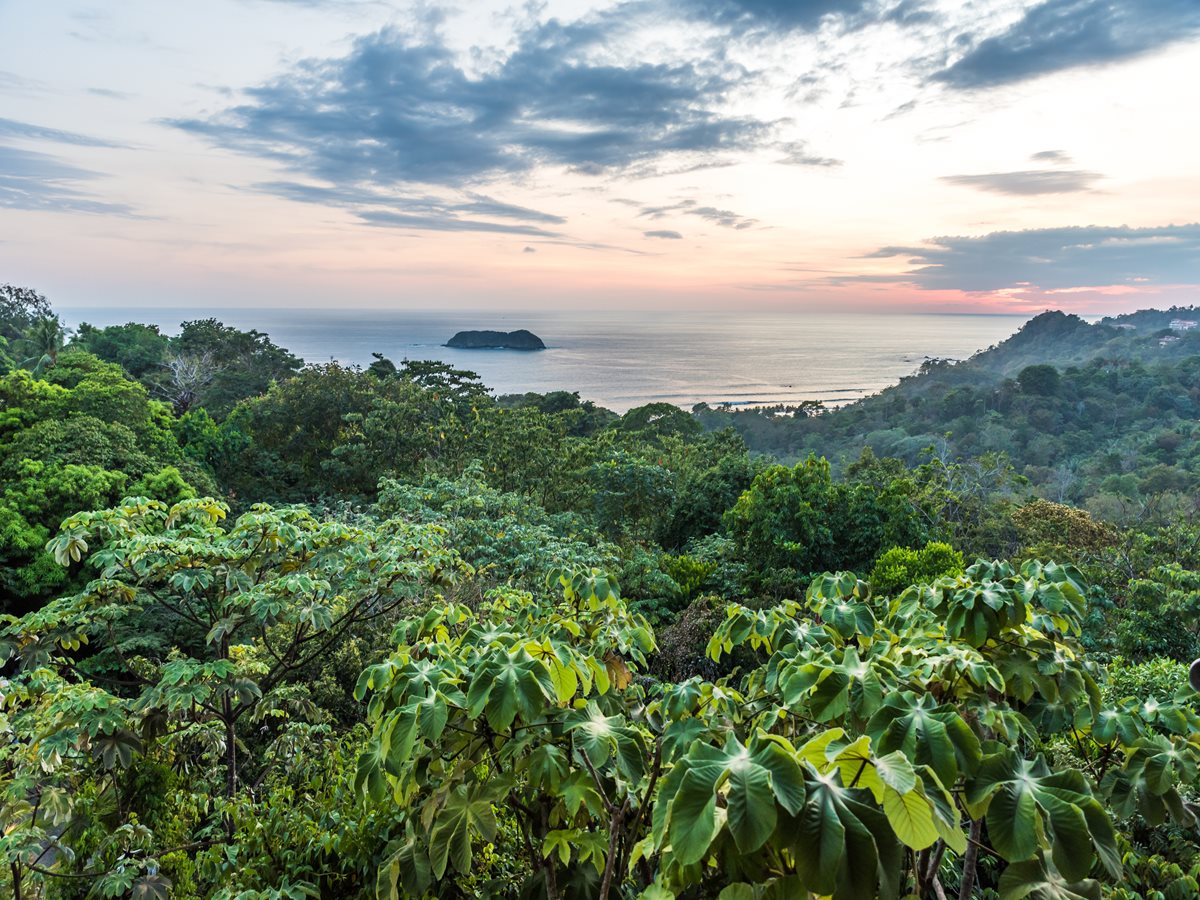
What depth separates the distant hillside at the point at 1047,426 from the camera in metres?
25.8

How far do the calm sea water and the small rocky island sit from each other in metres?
1.70

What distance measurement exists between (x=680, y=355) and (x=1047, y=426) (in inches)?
1781

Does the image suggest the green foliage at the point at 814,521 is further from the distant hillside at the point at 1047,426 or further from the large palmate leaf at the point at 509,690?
the distant hillside at the point at 1047,426

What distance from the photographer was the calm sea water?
54.0m

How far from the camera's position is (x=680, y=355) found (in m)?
77.6

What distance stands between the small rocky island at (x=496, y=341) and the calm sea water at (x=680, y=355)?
1701 mm

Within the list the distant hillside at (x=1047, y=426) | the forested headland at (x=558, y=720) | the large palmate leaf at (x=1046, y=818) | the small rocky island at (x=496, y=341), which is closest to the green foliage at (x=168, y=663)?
the forested headland at (x=558, y=720)

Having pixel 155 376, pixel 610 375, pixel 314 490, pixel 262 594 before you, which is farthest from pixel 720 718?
pixel 610 375

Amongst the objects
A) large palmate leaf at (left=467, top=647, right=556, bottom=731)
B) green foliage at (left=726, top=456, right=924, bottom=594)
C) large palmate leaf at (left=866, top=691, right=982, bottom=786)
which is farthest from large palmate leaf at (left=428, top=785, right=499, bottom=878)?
green foliage at (left=726, top=456, right=924, bottom=594)

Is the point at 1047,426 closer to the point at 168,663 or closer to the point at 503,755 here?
the point at 168,663

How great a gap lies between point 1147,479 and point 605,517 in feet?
68.7

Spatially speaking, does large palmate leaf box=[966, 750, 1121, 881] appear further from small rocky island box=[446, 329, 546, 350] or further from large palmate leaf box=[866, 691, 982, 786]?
small rocky island box=[446, 329, 546, 350]

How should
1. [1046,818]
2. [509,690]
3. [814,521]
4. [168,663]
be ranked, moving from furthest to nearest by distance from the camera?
1. [814,521]
2. [168,663]
3. [509,690]
4. [1046,818]

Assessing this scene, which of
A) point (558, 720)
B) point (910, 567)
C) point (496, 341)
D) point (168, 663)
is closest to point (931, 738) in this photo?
point (558, 720)
